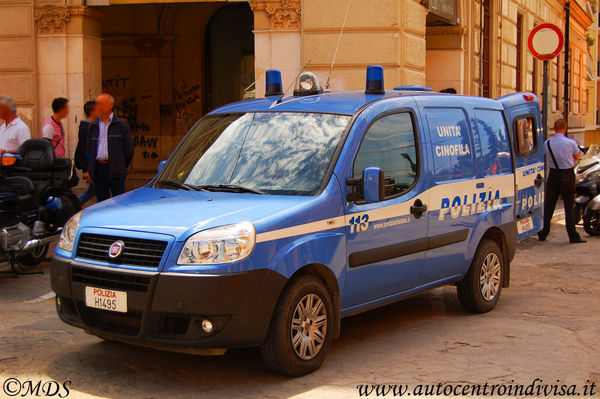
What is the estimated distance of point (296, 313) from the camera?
17.1 ft

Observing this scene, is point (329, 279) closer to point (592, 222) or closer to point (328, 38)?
point (592, 222)

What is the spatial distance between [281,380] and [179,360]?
2.69ft

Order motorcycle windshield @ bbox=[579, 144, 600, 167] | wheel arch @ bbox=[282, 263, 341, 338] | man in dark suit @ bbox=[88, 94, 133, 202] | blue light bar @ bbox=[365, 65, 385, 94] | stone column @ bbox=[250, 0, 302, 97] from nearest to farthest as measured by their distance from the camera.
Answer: wheel arch @ bbox=[282, 263, 341, 338]
blue light bar @ bbox=[365, 65, 385, 94]
man in dark suit @ bbox=[88, 94, 133, 202]
stone column @ bbox=[250, 0, 302, 97]
motorcycle windshield @ bbox=[579, 144, 600, 167]

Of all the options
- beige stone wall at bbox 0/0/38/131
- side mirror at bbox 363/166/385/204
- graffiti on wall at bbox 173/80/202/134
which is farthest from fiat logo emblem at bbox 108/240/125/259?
graffiti on wall at bbox 173/80/202/134

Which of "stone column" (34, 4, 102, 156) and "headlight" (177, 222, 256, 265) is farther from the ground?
"stone column" (34, 4, 102, 156)

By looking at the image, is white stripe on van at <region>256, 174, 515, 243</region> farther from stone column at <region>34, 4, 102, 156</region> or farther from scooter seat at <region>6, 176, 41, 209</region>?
stone column at <region>34, 4, 102, 156</region>

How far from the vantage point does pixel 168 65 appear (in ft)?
62.1

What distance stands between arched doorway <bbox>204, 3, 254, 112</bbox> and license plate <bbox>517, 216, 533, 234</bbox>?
11.2m

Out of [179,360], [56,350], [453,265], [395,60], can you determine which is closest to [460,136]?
[453,265]

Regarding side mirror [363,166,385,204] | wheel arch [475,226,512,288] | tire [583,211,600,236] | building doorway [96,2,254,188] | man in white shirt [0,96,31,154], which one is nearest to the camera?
side mirror [363,166,385,204]

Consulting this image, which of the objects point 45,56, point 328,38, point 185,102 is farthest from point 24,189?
point 185,102

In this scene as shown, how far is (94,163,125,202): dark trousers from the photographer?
9.97 m

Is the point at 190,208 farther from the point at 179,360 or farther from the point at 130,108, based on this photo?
the point at 130,108

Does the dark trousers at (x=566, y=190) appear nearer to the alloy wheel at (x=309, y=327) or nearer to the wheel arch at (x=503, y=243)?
the wheel arch at (x=503, y=243)
